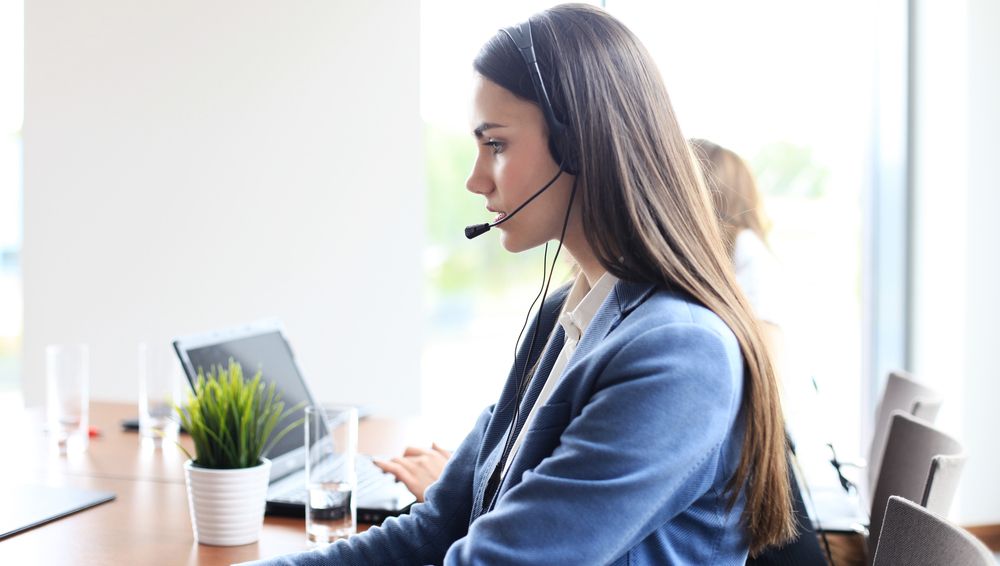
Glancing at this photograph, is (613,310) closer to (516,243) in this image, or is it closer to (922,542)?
(516,243)

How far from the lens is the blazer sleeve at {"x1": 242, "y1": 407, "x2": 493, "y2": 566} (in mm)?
1266

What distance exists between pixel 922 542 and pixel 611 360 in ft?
1.27

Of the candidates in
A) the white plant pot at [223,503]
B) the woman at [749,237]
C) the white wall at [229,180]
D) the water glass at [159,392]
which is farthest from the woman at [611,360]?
the white wall at [229,180]

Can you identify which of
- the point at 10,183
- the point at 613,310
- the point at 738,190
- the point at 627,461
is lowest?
the point at 627,461

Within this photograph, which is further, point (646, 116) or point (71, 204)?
point (71, 204)

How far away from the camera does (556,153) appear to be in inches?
46.4

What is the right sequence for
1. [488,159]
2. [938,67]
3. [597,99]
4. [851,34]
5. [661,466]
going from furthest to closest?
[851,34] → [938,67] → [488,159] → [597,99] → [661,466]

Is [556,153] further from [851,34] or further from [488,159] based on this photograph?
[851,34]

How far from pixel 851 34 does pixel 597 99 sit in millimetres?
3128

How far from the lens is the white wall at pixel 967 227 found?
346 centimetres

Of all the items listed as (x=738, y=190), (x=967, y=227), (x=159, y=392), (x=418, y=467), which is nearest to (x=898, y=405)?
(x=738, y=190)

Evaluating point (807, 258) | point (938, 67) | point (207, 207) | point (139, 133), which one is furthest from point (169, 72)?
point (938, 67)

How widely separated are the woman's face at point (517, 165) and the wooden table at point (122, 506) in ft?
1.93

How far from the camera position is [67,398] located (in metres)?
2.03
